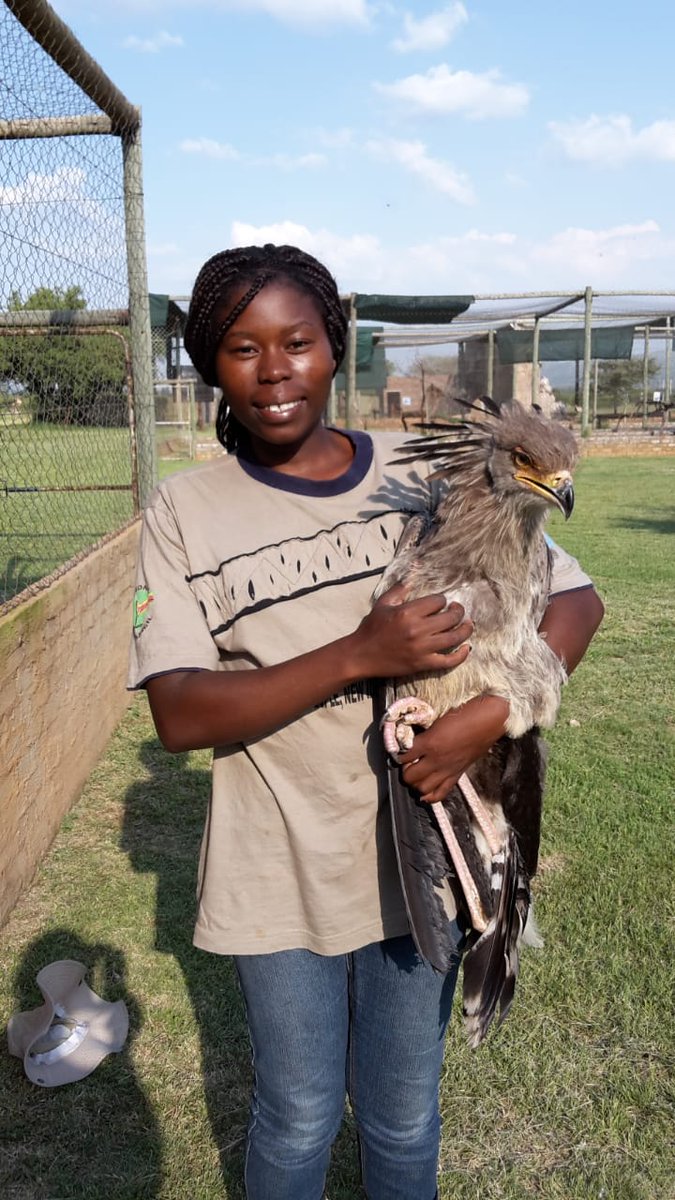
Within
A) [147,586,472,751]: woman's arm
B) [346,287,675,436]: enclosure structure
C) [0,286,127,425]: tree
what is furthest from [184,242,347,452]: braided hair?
[346,287,675,436]: enclosure structure

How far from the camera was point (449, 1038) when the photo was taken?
3154mm

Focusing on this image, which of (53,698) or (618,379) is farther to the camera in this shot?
(618,379)

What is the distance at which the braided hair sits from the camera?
185cm

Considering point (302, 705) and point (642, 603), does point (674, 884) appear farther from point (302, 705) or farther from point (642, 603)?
point (642, 603)

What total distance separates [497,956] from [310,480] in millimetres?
1065

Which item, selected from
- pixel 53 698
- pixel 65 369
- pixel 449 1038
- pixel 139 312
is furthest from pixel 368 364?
pixel 449 1038

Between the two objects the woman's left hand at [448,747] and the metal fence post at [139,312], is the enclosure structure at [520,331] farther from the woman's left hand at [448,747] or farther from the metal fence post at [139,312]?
the woman's left hand at [448,747]

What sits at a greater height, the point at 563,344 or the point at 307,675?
the point at 563,344

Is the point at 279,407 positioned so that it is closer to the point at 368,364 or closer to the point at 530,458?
the point at 530,458

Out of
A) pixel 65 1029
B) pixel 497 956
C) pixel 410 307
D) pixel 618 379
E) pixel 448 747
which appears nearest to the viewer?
pixel 448 747

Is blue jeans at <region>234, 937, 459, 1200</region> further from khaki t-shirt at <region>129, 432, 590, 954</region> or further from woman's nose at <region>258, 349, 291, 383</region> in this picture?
woman's nose at <region>258, 349, 291, 383</region>

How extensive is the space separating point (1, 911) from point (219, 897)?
7.15ft

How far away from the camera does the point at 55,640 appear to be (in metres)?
4.45

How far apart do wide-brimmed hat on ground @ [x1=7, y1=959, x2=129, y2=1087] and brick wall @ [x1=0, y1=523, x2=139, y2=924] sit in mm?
569
